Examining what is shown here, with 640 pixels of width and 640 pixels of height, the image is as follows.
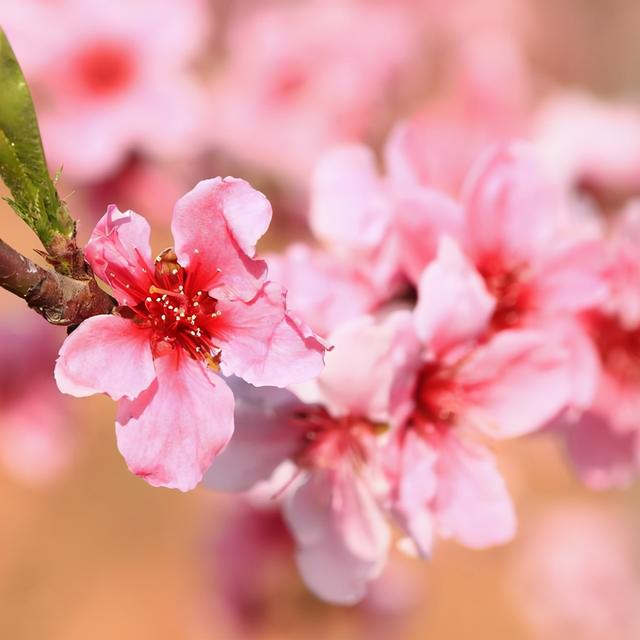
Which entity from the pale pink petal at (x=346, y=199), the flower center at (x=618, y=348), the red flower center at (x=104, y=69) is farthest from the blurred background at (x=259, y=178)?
the flower center at (x=618, y=348)

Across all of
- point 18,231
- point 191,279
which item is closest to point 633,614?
point 191,279

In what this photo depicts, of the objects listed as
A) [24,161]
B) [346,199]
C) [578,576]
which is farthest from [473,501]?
[578,576]

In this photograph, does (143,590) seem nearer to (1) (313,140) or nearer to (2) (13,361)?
(2) (13,361)

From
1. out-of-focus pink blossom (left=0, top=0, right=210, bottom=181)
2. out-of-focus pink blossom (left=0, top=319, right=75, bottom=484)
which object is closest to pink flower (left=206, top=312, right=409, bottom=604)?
out-of-focus pink blossom (left=0, top=0, right=210, bottom=181)

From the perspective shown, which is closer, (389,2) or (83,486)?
(389,2)

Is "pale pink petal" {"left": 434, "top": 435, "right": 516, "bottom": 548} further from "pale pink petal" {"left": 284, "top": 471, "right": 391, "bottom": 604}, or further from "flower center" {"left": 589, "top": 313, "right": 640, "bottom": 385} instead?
"flower center" {"left": 589, "top": 313, "right": 640, "bottom": 385}

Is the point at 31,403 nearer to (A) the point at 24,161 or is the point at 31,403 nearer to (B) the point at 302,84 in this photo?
(B) the point at 302,84
